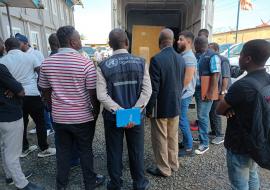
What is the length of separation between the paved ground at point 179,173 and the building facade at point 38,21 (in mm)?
5071

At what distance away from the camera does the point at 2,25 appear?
22.4 ft

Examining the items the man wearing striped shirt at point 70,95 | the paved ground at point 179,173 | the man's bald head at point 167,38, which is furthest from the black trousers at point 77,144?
the man's bald head at point 167,38

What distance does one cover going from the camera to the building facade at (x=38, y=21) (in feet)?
25.8

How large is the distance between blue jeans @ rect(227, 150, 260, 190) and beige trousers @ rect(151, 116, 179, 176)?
1081mm

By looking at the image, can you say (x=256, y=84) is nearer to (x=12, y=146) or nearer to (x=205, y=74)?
(x=205, y=74)

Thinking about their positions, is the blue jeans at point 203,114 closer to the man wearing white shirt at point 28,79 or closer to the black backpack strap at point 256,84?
the black backpack strap at point 256,84

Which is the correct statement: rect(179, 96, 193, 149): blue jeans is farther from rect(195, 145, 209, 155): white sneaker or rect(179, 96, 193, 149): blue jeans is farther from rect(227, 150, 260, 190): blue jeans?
rect(227, 150, 260, 190): blue jeans

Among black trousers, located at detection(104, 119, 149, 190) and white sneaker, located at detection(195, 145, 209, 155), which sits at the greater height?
black trousers, located at detection(104, 119, 149, 190)

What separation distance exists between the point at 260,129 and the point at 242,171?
44cm

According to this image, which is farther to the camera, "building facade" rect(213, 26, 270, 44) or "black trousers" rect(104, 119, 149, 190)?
"building facade" rect(213, 26, 270, 44)

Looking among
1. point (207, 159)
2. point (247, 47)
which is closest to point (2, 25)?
point (207, 159)

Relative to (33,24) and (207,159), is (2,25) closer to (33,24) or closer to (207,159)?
(33,24)

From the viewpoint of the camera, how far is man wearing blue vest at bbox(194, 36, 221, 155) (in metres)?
3.54

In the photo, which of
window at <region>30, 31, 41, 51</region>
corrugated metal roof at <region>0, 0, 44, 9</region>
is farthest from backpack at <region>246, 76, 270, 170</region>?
window at <region>30, 31, 41, 51</region>
